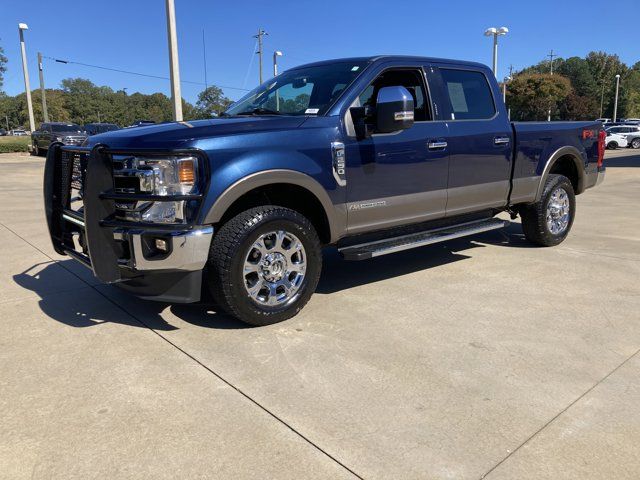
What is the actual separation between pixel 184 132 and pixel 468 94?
126 inches

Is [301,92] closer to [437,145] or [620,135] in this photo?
[437,145]

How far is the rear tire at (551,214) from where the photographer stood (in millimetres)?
6262

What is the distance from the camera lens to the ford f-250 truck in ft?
11.4

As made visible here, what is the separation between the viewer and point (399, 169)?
Result: 4.59m

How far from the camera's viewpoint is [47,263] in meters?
5.83

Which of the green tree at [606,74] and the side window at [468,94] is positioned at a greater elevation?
the green tree at [606,74]

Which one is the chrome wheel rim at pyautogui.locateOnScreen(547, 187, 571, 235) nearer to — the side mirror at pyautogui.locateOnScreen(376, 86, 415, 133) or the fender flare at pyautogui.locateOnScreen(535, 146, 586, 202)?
the fender flare at pyautogui.locateOnScreen(535, 146, 586, 202)

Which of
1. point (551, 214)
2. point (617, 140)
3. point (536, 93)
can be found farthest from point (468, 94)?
point (536, 93)

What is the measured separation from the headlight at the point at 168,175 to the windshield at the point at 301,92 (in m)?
1.30

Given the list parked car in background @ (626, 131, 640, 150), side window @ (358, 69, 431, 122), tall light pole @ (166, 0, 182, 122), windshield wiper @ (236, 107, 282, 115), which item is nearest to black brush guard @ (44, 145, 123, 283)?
windshield wiper @ (236, 107, 282, 115)

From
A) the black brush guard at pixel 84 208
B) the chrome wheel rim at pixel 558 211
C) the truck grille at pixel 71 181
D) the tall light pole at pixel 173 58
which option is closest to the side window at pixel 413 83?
the chrome wheel rim at pixel 558 211

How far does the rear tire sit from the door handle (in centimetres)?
195

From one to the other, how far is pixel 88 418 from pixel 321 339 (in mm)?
1586

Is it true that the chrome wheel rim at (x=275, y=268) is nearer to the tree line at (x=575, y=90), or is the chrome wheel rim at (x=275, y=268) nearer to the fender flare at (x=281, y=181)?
the fender flare at (x=281, y=181)
